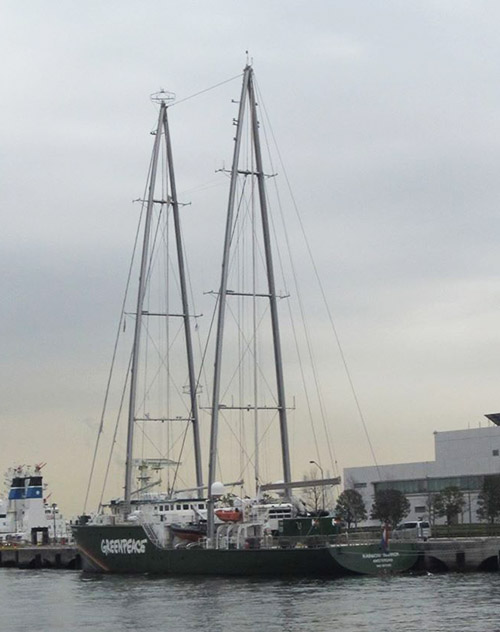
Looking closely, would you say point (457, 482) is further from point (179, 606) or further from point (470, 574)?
point (179, 606)

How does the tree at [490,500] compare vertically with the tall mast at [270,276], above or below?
below

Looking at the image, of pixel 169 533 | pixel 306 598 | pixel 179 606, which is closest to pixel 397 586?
pixel 306 598

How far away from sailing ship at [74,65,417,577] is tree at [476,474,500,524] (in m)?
53.9

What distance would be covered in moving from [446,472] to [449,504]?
75.0 ft

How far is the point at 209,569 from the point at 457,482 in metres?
87.2

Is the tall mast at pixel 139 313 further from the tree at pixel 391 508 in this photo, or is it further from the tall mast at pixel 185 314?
the tree at pixel 391 508

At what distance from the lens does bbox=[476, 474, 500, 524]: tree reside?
4451 inches

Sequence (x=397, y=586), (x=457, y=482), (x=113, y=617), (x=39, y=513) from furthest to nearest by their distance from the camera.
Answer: (x=457, y=482), (x=39, y=513), (x=397, y=586), (x=113, y=617)

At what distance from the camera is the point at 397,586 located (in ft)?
158

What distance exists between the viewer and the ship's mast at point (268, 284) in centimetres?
5475

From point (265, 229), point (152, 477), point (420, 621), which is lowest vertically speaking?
point (420, 621)

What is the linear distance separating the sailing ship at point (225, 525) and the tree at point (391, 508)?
60155 mm

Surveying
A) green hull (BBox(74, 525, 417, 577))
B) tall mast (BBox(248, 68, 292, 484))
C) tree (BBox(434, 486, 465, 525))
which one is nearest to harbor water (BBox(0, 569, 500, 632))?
green hull (BBox(74, 525, 417, 577))

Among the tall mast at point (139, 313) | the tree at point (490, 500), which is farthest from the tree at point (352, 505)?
the tall mast at point (139, 313)
